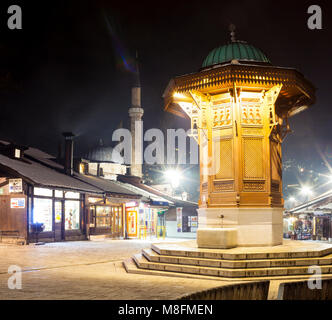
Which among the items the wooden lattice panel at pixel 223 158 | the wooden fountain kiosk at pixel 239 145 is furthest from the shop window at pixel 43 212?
the wooden lattice panel at pixel 223 158

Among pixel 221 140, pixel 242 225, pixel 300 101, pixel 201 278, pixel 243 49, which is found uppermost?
pixel 243 49

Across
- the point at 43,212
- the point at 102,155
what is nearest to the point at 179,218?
the point at 43,212

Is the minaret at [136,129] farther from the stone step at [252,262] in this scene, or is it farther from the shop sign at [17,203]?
the stone step at [252,262]

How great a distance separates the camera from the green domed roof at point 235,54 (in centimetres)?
1400

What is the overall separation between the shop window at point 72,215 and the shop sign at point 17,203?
4815 mm

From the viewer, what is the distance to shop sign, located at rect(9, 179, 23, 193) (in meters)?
23.2

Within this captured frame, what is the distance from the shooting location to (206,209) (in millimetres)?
13398

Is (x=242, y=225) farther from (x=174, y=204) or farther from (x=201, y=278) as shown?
(x=174, y=204)

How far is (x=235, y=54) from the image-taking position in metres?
14.0

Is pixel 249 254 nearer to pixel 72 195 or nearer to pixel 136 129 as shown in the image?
pixel 72 195

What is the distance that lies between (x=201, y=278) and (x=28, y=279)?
4.05 metres

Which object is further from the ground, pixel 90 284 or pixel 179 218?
pixel 90 284

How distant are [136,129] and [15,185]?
114 ft
